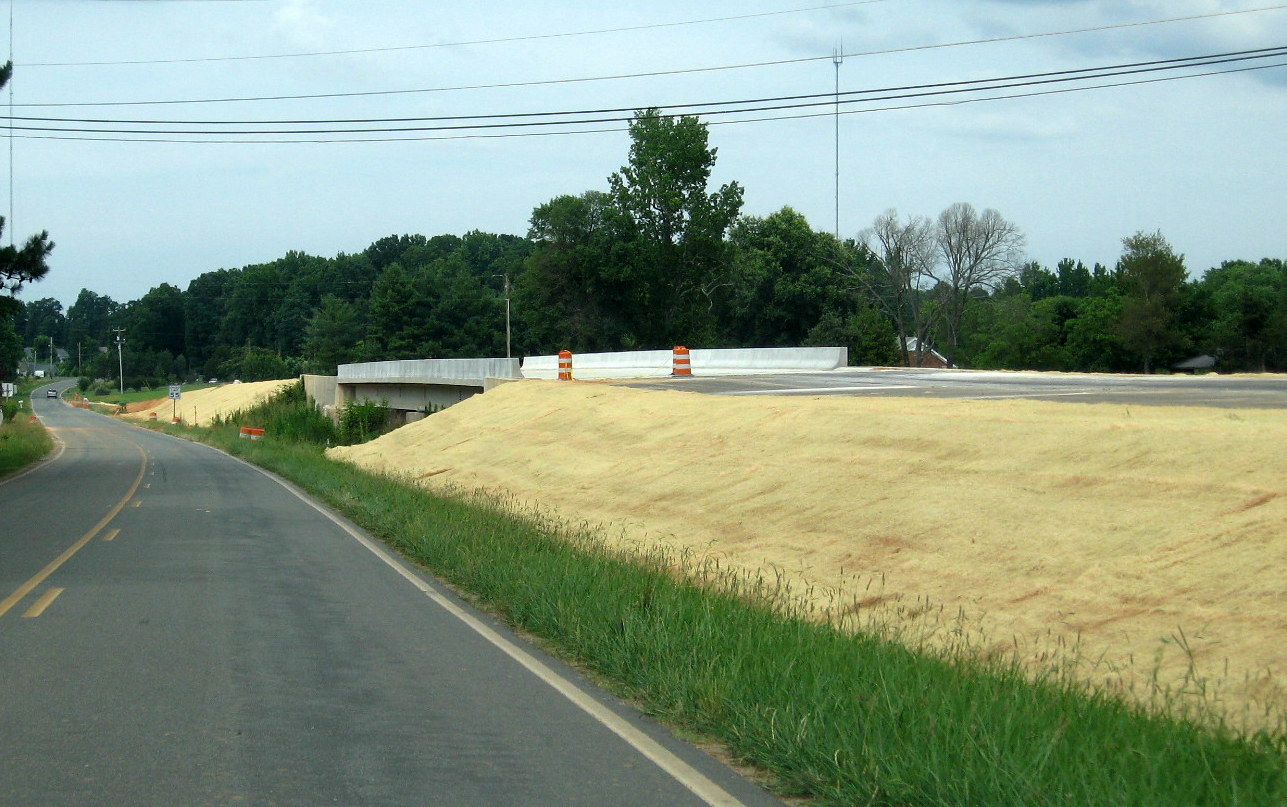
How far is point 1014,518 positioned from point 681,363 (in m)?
27.4

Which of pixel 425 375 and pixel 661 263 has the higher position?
pixel 661 263

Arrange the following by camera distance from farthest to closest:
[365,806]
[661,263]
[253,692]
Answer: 1. [661,263]
2. [253,692]
3. [365,806]

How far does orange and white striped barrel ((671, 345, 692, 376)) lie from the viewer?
3984 cm

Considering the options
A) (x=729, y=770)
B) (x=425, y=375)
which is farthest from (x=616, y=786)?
(x=425, y=375)

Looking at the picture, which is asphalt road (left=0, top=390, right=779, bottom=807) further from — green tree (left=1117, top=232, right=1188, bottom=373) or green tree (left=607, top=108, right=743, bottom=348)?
green tree (left=607, top=108, right=743, bottom=348)

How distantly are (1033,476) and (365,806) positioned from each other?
10.2 meters

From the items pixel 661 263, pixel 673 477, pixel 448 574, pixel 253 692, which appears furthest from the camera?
pixel 661 263

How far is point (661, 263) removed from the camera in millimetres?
82375

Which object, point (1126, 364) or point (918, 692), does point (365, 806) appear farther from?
point (1126, 364)

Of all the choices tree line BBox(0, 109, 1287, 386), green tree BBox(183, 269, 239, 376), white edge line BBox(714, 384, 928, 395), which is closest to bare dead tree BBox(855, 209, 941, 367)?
tree line BBox(0, 109, 1287, 386)

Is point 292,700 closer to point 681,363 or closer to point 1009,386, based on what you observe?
point 1009,386

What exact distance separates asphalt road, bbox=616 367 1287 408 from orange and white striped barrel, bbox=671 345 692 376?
236 cm

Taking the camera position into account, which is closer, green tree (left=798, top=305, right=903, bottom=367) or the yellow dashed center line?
the yellow dashed center line

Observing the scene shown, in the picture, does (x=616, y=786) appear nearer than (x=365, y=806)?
No
